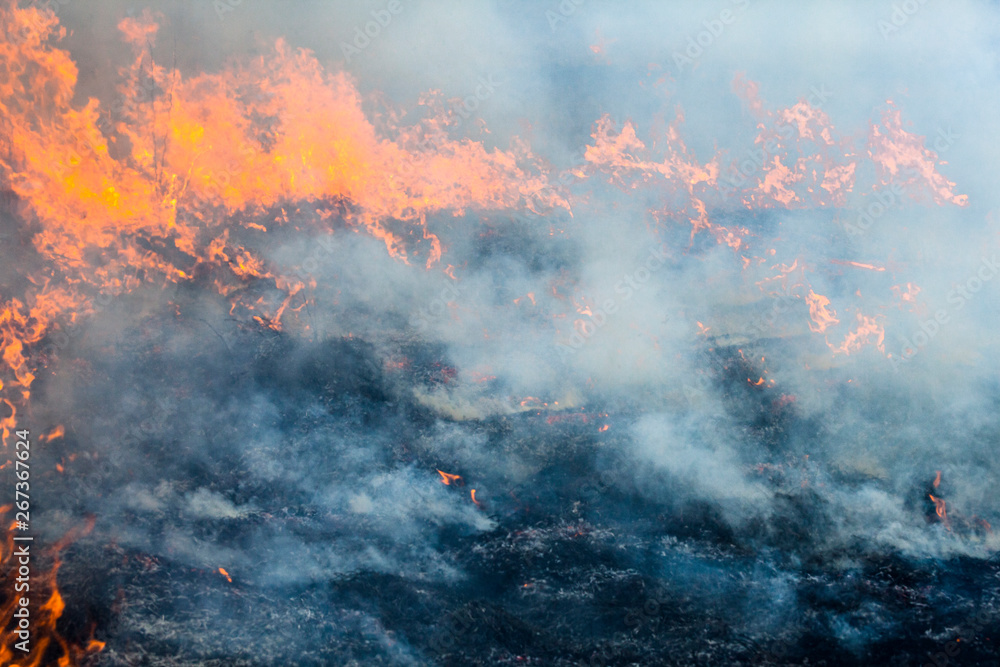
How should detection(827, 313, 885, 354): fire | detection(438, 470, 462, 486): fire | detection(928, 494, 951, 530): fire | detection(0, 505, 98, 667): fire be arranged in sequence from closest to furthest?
detection(0, 505, 98, 667): fire
detection(928, 494, 951, 530): fire
detection(438, 470, 462, 486): fire
detection(827, 313, 885, 354): fire

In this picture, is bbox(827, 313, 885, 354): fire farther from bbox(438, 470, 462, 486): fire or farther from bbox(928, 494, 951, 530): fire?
bbox(438, 470, 462, 486): fire

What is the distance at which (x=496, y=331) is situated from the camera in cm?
737

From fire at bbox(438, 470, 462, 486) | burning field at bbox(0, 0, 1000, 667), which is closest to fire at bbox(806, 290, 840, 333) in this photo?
burning field at bbox(0, 0, 1000, 667)

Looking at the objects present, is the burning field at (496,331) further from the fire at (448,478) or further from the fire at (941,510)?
the fire at (448,478)

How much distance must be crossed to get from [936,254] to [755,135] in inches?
131

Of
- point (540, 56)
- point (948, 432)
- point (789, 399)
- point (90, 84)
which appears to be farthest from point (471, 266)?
point (948, 432)

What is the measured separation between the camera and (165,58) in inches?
277

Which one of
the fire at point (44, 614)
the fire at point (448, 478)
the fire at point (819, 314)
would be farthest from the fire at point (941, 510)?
the fire at point (44, 614)

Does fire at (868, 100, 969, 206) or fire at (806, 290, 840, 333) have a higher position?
fire at (868, 100, 969, 206)

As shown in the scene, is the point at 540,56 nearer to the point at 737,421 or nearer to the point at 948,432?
the point at 737,421

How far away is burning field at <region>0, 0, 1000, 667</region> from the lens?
6.17 m

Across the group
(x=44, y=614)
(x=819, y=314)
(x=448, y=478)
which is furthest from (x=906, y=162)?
(x=44, y=614)

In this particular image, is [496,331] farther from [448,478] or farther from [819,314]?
[819,314]

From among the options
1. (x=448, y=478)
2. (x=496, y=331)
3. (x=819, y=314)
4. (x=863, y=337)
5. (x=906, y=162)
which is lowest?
(x=448, y=478)
